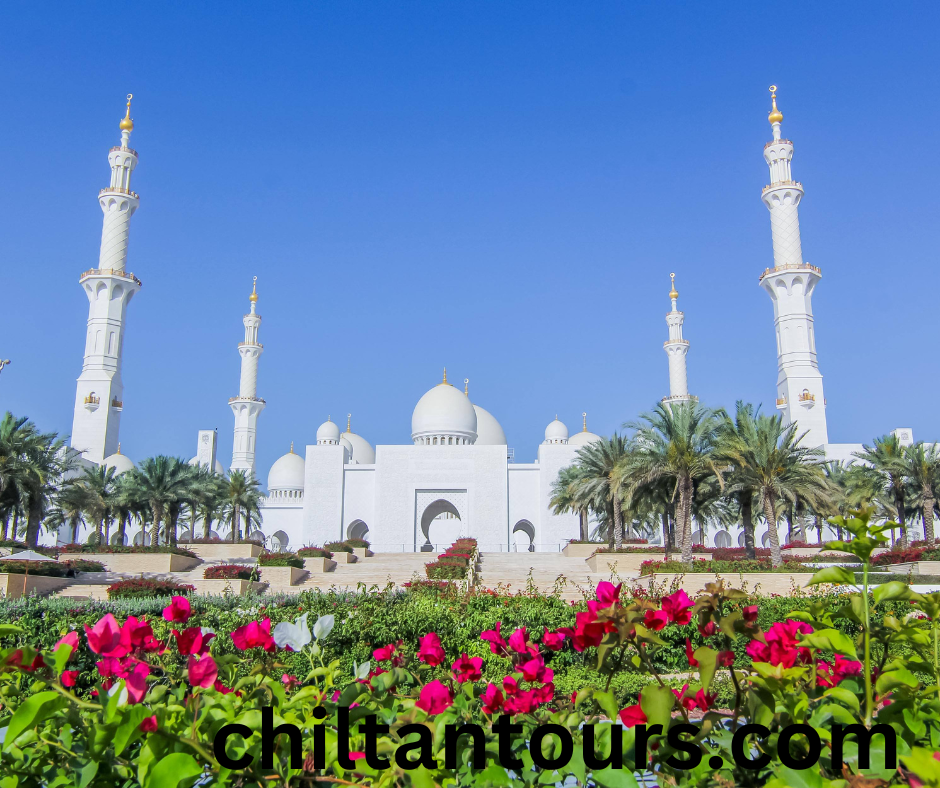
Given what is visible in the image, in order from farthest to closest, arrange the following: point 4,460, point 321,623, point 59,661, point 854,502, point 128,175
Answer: point 128,175 → point 854,502 → point 4,460 → point 321,623 → point 59,661

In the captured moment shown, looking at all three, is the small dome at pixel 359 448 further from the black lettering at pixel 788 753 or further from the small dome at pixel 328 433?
the black lettering at pixel 788 753

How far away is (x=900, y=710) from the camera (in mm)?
1743

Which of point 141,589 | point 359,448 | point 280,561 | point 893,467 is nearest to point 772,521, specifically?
point 893,467

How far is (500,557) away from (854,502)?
11945 mm

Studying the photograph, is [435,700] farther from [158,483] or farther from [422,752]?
[158,483]

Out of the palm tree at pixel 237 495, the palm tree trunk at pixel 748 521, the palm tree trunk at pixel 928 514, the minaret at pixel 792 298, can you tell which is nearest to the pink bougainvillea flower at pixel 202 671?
the palm tree trunk at pixel 748 521

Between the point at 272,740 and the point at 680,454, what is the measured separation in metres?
19.3

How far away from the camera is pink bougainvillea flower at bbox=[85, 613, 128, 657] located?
75.5 inches

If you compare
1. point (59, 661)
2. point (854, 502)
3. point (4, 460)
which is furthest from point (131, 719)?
point (854, 502)

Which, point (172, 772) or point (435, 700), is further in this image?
point (435, 700)

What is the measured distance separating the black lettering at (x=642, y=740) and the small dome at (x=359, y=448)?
47.6 meters

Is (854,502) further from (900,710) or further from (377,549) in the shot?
(900,710)

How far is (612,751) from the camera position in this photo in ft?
5.27

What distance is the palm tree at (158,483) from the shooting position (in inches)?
1024
